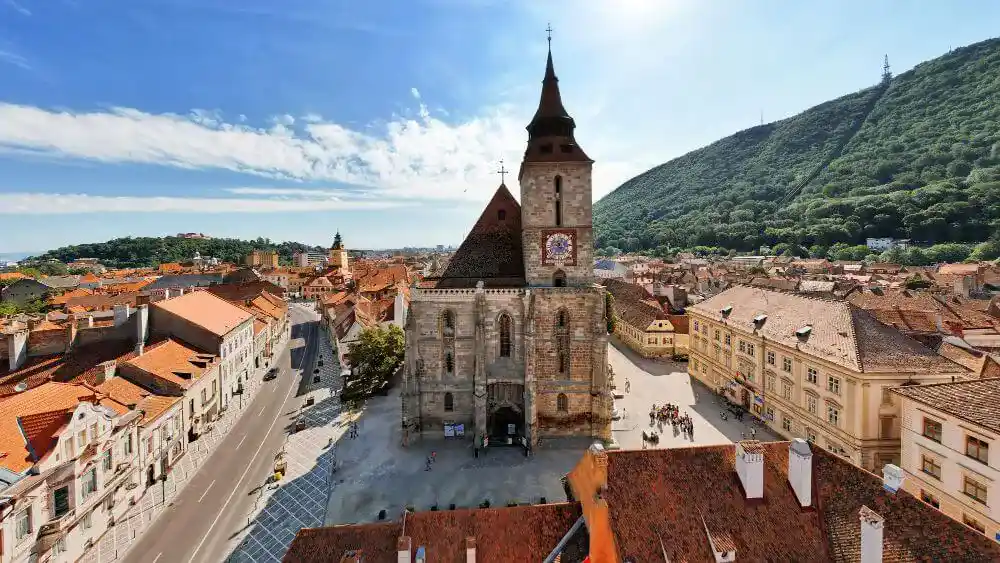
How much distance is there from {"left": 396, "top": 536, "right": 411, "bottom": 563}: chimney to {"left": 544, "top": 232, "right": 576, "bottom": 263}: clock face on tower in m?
24.4

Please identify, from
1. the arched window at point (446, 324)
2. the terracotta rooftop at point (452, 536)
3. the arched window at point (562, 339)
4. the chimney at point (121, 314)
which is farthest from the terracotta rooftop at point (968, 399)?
the chimney at point (121, 314)

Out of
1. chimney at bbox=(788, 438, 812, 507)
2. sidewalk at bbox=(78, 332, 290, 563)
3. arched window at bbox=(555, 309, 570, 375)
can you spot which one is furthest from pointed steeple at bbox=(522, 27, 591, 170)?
sidewalk at bbox=(78, 332, 290, 563)

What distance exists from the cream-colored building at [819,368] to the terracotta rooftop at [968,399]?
496 cm

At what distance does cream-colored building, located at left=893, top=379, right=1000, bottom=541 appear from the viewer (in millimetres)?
19047

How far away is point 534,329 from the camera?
33031mm

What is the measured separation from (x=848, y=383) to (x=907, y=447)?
5.85 metres

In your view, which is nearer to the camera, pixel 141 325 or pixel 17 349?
pixel 17 349

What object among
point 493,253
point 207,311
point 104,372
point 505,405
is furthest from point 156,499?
point 493,253

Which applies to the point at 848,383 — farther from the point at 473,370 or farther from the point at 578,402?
the point at 473,370

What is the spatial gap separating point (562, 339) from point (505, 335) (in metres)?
4.63

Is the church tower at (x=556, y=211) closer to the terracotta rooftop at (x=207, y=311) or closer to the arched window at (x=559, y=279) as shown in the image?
the arched window at (x=559, y=279)

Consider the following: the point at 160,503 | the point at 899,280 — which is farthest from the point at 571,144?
the point at 899,280

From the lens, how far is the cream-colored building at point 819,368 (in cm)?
2762

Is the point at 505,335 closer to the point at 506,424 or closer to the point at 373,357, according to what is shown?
the point at 506,424
